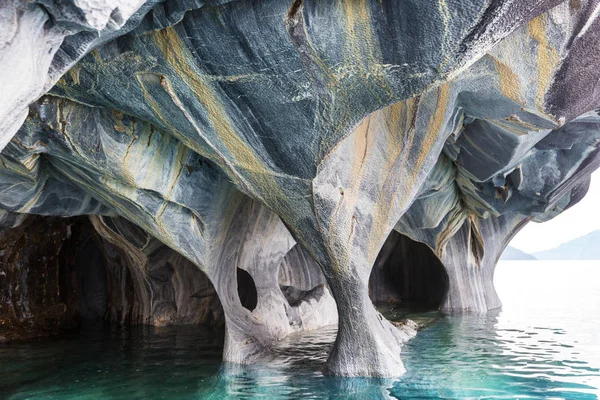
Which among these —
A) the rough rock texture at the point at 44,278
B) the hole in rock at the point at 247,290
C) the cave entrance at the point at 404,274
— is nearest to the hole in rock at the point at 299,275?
the hole in rock at the point at 247,290

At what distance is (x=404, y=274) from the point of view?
17.5 m

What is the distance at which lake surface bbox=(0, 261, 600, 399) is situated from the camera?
645 cm

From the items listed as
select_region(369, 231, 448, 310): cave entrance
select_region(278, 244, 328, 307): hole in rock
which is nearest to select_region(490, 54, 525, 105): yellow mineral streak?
select_region(278, 244, 328, 307): hole in rock

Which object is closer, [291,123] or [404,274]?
[291,123]

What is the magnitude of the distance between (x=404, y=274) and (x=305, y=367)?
1023 cm

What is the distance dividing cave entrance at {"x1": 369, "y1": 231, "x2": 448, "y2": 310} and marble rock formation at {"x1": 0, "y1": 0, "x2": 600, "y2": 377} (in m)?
5.43

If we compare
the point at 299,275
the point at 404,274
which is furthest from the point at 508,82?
the point at 404,274

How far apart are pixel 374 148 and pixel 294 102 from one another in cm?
179

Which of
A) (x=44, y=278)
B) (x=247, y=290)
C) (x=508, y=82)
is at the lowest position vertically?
(x=247, y=290)

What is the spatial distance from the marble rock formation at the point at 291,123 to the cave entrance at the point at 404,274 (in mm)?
5431

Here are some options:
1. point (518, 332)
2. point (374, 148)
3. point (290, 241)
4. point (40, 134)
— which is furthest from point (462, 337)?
point (40, 134)

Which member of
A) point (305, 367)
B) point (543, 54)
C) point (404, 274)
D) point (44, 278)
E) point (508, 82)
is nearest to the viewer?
point (543, 54)

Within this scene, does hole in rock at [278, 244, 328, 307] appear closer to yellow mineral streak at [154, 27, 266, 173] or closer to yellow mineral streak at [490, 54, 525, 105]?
yellow mineral streak at [154, 27, 266, 173]

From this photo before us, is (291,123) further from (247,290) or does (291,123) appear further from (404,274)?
(404,274)
